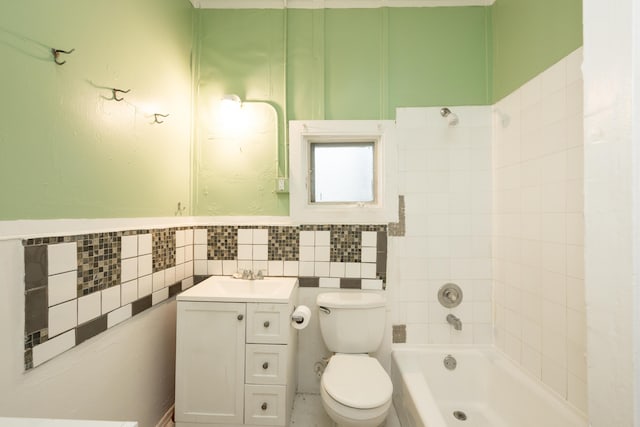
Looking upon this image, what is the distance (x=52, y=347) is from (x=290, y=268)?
119 centimetres

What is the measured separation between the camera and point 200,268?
6.31ft

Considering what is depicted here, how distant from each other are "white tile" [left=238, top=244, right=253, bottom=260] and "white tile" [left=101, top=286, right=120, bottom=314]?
0.75 meters

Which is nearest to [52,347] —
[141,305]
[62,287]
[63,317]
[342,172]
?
[63,317]

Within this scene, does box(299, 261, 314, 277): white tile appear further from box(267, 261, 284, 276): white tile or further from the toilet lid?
the toilet lid

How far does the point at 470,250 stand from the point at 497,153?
67 centimetres

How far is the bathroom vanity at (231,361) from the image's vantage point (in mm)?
1458

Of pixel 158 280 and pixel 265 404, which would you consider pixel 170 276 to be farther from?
pixel 265 404

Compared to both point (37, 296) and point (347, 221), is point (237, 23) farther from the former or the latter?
point (37, 296)

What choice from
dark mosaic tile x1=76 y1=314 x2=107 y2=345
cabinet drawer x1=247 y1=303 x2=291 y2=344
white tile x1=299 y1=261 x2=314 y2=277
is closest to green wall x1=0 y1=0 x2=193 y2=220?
dark mosaic tile x1=76 y1=314 x2=107 y2=345

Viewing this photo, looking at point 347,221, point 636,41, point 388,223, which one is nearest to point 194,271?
point 347,221

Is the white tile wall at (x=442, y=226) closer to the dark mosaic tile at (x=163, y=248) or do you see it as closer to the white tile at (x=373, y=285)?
the white tile at (x=373, y=285)

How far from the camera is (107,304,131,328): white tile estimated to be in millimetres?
1223

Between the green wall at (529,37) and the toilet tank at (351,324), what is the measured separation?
1.59 meters

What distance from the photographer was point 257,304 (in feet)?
4.85
